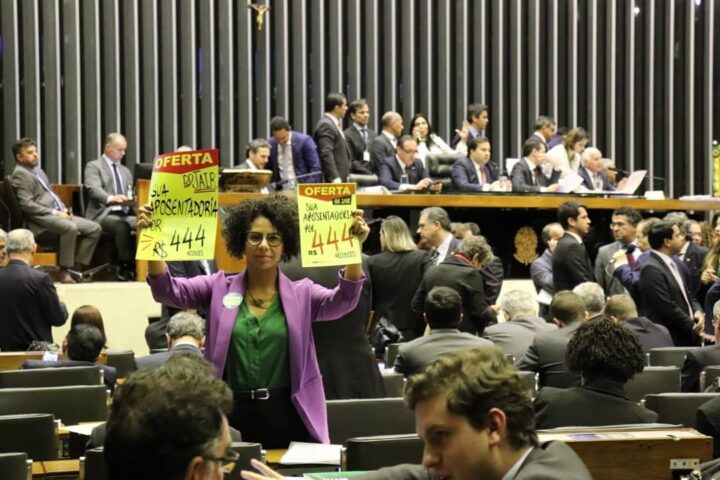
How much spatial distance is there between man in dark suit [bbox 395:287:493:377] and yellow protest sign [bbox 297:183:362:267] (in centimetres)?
174

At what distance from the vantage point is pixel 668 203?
12680 millimetres

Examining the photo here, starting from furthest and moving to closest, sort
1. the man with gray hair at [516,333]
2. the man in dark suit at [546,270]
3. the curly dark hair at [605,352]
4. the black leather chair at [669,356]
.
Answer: the man in dark suit at [546,270] < the man with gray hair at [516,333] < the black leather chair at [669,356] < the curly dark hair at [605,352]

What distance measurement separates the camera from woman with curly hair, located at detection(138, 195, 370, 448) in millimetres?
4410

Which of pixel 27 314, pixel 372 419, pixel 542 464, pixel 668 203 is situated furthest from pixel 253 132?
pixel 542 464

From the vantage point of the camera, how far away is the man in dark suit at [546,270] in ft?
33.8

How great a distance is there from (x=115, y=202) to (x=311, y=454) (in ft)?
25.1

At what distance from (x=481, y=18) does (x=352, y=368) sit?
425 inches

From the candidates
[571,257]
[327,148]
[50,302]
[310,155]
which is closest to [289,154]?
[310,155]

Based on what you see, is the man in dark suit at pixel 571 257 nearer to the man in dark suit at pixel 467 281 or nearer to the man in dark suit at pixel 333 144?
the man in dark suit at pixel 467 281

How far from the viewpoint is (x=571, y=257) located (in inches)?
389

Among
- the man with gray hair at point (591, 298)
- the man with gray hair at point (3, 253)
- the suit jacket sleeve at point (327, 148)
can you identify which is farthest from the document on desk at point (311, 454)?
the suit jacket sleeve at point (327, 148)

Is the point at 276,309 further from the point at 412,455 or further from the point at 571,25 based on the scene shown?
the point at 571,25

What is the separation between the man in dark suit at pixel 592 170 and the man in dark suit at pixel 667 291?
13.8ft

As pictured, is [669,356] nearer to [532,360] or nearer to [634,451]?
[532,360]
